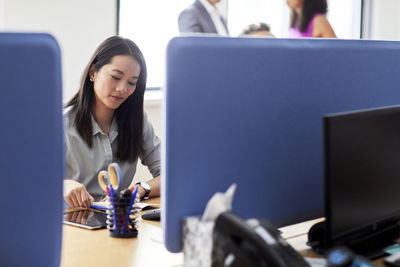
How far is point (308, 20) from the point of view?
14.8 feet

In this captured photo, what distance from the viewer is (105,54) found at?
86.4 inches

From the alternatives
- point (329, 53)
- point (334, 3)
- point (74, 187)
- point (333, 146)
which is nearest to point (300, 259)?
point (333, 146)

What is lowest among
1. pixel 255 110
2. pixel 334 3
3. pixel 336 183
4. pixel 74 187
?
pixel 74 187

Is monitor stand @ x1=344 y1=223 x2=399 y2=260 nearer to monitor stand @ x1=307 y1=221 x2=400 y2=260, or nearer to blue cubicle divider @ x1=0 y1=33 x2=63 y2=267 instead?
monitor stand @ x1=307 y1=221 x2=400 y2=260

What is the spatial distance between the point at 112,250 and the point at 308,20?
11.5 feet

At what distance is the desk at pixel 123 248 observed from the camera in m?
1.31

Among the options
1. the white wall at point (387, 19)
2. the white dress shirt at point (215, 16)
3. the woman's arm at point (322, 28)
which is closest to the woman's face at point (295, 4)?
the woman's arm at point (322, 28)

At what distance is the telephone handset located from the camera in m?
0.98

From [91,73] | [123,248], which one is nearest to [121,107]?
[91,73]

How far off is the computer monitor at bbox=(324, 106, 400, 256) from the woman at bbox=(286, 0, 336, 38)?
324cm

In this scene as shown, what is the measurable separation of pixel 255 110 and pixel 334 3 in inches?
156

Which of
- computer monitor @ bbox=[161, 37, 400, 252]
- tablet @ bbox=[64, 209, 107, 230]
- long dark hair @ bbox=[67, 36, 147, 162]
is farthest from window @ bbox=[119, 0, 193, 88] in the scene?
computer monitor @ bbox=[161, 37, 400, 252]

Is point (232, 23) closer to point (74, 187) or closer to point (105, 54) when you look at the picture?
point (105, 54)

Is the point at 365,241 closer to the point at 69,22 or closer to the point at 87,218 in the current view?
the point at 87,218
